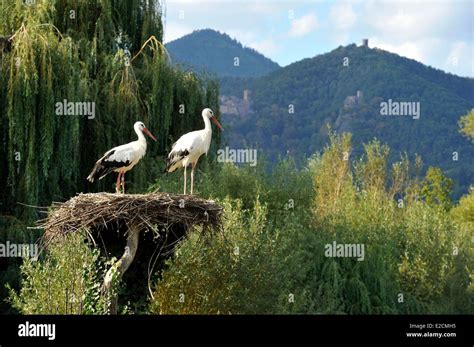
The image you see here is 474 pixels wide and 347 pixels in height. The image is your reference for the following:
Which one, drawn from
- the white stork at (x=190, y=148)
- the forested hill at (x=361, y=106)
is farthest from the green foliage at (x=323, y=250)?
the forested hill at (x=361, y=106)

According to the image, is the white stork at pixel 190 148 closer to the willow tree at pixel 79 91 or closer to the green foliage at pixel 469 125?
the willow tree at pixel 79 91

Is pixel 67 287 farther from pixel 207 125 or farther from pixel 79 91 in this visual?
pixel 79 91

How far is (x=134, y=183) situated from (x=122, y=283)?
508 cm

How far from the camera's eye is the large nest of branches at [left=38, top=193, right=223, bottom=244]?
13.3m

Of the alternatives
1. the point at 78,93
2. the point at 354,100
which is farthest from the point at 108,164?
the point at 354,100

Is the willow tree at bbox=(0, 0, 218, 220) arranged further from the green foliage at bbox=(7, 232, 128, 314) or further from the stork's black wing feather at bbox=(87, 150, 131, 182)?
the green foliage at bbox=(7, 232, 128, 314)

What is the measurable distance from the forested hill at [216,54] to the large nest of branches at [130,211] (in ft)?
196

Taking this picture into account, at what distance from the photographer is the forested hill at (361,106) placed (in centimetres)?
5294

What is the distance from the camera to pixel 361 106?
187 ft

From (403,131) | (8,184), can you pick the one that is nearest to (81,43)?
(8,184)

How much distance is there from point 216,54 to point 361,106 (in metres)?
22.4
